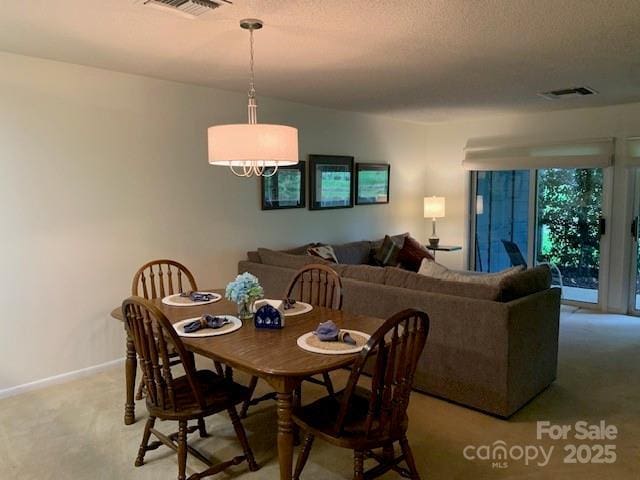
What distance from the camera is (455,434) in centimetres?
282

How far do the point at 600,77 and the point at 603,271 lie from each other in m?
2.48

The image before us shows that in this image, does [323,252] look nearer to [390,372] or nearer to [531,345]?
[531,345]

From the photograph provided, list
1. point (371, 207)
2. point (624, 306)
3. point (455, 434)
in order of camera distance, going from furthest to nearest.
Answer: point (371, 207) < point (624, 306) < point (455, 434)

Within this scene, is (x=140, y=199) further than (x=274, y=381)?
Yes

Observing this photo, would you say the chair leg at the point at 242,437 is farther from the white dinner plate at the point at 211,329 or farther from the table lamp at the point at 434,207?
the table lamp at the point at 434,207

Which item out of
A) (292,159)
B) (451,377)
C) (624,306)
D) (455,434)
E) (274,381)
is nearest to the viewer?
(274,381)

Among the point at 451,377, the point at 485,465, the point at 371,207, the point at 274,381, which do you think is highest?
the point at 371,207

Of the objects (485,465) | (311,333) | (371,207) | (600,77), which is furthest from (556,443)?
(371,207)

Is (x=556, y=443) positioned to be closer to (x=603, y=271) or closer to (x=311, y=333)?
(x=311, y=333)

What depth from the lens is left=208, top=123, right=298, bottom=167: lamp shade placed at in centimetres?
244

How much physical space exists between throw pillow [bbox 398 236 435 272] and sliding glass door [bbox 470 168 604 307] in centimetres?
135

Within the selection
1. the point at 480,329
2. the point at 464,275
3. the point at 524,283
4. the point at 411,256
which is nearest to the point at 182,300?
the point at 480,329

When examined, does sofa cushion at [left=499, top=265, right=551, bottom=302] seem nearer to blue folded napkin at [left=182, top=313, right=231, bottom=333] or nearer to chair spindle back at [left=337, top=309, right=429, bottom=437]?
chair spindle back at [left=337, top=309, right=429, bottom=437]

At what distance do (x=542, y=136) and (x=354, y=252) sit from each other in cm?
262
